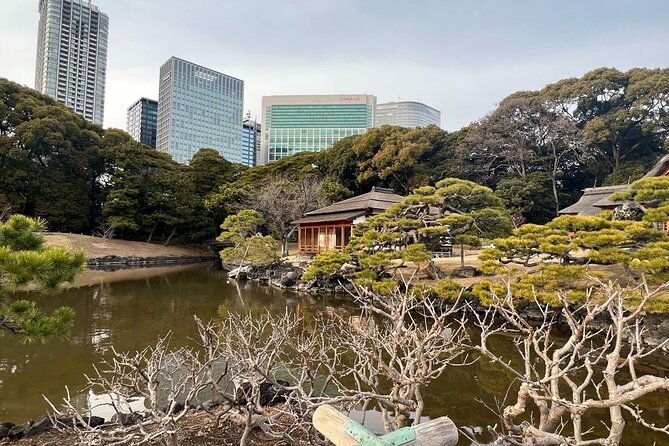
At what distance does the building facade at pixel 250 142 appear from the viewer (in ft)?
246

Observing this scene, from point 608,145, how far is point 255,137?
209 ft

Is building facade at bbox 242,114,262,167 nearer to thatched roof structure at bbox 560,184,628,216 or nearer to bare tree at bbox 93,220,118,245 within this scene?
bare tree at bbox 93,220,118,245

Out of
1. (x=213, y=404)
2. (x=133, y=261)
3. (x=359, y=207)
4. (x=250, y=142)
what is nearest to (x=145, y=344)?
(x=213, y=404)

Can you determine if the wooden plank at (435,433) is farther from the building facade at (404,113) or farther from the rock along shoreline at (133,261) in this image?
the building facade at (404,113)

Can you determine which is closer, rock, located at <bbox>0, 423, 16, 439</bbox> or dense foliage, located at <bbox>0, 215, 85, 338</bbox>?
A: dense foliage, located at <bbox>0, 215, 85, 338</bbox>

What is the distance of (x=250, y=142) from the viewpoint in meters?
76.8

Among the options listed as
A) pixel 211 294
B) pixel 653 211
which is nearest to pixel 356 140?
pixel 211 294

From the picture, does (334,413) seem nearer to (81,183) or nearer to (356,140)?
(356,140)

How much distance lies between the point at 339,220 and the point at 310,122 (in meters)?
50.6

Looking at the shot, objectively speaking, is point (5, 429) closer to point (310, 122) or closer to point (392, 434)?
point (392, 434)

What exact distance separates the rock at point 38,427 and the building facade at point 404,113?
79631 millimetres

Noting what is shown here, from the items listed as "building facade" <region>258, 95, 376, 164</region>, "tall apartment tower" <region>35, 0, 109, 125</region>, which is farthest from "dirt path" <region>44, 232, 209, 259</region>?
"building facade" <region>258, 95, 376, 164</region>

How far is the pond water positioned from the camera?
4.86m

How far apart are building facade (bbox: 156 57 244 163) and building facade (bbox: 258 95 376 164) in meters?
6.78
